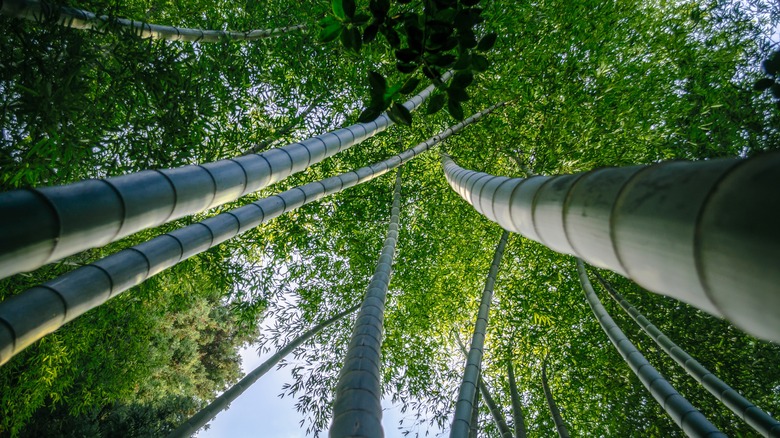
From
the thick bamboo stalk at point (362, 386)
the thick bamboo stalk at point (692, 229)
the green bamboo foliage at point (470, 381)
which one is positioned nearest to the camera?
the thick bamboo stalk at point (692, 229)

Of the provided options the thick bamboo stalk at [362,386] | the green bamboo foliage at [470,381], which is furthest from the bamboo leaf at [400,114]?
the green bamboo foliage at [470,381]

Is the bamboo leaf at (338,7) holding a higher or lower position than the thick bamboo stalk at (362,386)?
higher

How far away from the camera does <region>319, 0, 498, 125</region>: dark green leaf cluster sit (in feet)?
4.38

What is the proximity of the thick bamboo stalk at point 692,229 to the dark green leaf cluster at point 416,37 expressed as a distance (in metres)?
0.72

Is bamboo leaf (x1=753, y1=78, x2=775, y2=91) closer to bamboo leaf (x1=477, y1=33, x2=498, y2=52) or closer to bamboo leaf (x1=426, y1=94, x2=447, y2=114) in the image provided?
bamboo leaf (x1=477, y1=33, x2=498, y2=52)

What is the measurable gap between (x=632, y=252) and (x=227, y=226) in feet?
8.46

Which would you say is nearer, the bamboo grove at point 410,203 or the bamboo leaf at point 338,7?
the bamboo grove at point 410,203

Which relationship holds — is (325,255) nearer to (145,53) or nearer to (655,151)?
(145,53)

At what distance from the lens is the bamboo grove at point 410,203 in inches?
39.1

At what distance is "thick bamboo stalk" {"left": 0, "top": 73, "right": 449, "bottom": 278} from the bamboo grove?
0.01 meters

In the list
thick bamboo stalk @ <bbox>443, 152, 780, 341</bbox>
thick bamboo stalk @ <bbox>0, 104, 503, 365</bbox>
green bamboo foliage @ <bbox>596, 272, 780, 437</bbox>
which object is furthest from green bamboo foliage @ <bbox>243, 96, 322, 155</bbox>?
green bamboo foliage @ <bbox>596, 272, 780, 437</bbox>

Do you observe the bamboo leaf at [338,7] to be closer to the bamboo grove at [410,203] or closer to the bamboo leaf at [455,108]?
the bamboo grove at [410,203]

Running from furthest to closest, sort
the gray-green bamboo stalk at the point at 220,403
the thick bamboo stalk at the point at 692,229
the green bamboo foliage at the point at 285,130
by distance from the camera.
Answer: the green bamboo foliage at the point at 285,130 < the gray-green bamboo stalk at the point at 220,403 < the thick bamboo stalk at the point at 692,229

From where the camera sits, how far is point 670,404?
2959 mm
